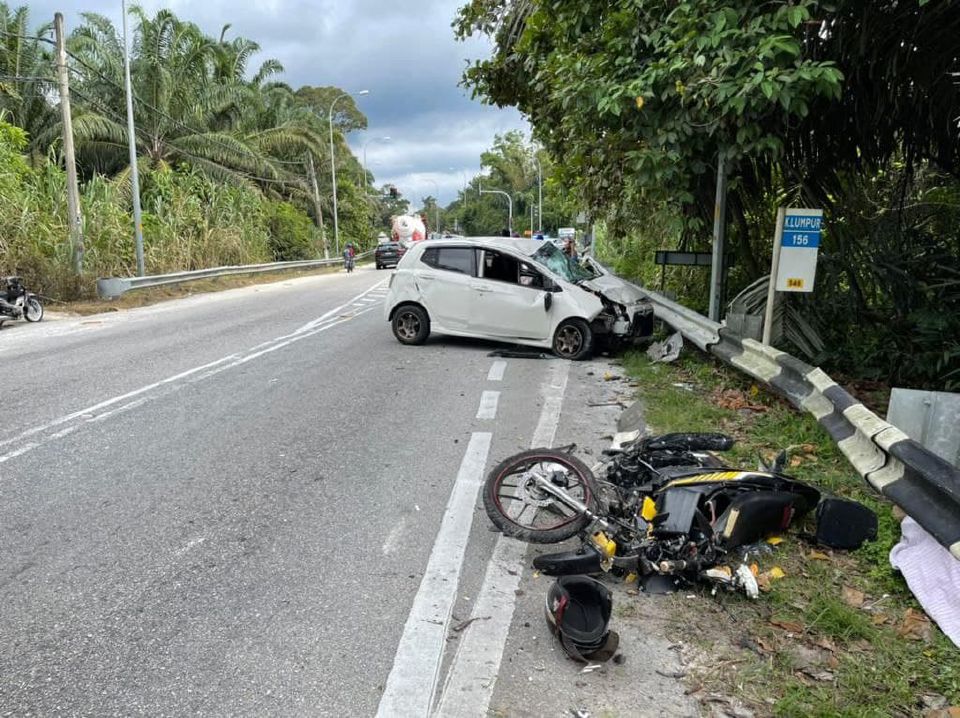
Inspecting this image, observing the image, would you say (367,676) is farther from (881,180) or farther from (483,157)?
(483,157)

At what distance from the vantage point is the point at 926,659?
302 cm

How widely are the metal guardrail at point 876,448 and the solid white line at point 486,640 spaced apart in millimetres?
1993

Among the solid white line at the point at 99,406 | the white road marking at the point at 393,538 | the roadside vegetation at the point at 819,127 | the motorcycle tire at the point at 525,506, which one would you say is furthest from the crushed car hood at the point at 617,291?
the white road marking at the point at 393,538

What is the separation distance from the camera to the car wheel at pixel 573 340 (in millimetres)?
10148

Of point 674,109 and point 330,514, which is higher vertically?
point 674,109

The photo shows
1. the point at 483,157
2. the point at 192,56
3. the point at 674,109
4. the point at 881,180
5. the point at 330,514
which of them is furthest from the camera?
the point at 483,157

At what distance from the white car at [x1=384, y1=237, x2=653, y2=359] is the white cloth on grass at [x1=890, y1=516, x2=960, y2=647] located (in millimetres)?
6609

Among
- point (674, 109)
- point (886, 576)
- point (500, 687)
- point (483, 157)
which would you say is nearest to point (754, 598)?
point (886, 576)

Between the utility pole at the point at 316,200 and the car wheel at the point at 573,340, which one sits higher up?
the utility pole at the point at 316,200

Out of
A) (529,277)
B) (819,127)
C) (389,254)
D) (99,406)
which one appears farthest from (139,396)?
(389,254)

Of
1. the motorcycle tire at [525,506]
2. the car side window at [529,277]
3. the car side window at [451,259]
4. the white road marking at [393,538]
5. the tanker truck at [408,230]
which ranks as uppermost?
the tanker truck at [408,230]

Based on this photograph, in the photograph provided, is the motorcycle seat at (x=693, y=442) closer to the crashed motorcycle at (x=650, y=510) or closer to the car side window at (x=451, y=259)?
the crashed motorcycle at (x=650, y=510)

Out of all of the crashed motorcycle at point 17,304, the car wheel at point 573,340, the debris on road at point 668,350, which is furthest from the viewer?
the crashed motorcycle at point 17,304

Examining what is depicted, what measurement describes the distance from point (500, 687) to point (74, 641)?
1923mm
